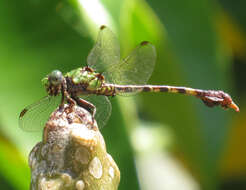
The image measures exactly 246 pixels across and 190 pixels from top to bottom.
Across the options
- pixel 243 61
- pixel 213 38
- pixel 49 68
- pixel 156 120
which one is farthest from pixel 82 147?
pixel 243 61

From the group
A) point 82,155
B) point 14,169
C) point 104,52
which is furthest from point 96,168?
point 14,169

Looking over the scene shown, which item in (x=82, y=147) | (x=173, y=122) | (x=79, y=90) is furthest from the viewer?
(x=173, y=122)

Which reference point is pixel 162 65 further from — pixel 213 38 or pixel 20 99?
pixel 20 99

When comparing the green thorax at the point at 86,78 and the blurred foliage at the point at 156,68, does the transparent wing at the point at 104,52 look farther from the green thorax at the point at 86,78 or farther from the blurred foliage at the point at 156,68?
the blurred foliage at the point at 156,68

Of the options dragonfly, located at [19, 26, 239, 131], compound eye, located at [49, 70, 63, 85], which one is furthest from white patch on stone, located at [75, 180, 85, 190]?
compound eye, located at [49, 70, 63, 85]

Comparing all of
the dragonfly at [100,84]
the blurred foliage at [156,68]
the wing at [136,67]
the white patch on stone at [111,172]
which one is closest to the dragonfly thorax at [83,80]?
the dragonfly at [100,84]

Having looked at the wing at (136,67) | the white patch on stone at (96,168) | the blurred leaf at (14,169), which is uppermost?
the wing at (136,67)

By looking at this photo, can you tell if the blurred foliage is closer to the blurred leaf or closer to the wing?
the blurred leaf
